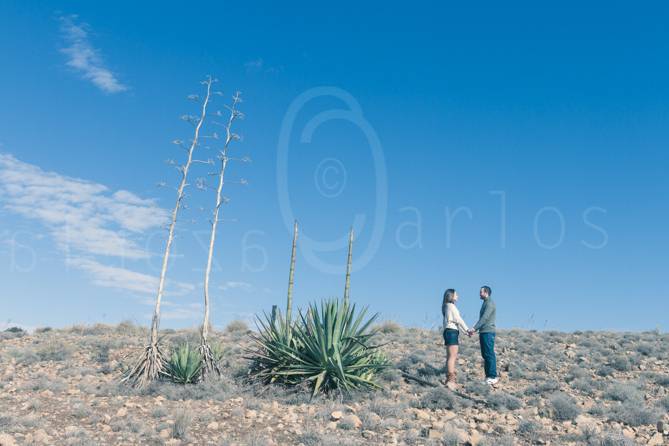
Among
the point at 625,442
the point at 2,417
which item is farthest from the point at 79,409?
the point at 625,442

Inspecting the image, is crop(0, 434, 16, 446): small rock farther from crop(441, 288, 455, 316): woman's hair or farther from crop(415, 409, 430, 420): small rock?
crop(441, 288, 455, 316): woman's hair

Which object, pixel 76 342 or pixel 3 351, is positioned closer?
pixel 3 351

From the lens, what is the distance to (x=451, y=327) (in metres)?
14.2

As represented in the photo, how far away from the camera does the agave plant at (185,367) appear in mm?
15141

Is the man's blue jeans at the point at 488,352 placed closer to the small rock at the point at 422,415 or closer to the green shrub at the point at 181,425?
the small rock at the point at 422,415

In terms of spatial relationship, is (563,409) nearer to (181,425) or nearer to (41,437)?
(181,425)

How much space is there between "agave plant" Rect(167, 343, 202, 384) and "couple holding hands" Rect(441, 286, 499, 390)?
6.19 metres

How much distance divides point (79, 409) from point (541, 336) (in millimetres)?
17658

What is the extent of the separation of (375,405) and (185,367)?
18.1 feet

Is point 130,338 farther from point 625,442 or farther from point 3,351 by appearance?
point 625,442

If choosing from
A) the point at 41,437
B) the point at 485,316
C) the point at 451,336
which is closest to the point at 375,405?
the point at 451,336

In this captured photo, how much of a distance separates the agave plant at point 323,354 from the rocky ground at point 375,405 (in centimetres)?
46

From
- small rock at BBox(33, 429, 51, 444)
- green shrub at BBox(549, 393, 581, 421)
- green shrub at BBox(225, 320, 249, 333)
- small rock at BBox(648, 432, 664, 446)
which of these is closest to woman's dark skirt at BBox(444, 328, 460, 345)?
green shrub at BBox(549, 393, 581, 421)

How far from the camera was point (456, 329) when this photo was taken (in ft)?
46.7
